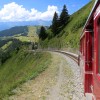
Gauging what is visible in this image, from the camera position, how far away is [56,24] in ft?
403

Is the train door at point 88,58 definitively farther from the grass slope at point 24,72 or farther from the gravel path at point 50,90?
the grass slope at point 24,72

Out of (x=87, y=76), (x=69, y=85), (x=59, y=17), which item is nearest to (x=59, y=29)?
(x=59, y=17)

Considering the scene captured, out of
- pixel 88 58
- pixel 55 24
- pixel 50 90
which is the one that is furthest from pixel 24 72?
pixel 55 24

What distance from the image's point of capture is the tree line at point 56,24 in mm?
122250

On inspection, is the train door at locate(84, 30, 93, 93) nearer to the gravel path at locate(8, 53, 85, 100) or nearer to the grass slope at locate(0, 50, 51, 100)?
the gravel path at locate(8, 53, 85, 100)

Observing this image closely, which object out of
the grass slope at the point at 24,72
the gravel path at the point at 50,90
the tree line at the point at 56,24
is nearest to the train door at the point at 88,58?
the gravel path at the point at 50,90

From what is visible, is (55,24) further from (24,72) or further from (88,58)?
(88,58)

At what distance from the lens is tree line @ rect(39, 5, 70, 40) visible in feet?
401

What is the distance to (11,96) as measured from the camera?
52.2ft

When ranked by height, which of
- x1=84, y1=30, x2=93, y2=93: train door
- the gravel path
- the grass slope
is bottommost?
the grass slope

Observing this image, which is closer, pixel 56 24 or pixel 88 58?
pixel 88 58

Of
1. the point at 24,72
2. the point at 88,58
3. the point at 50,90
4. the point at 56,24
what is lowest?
the point at 24,72

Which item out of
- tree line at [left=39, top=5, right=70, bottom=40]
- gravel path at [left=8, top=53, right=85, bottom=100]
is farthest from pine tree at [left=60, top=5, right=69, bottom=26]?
gravel path at [left=8, top=53, right=85, bottom=100]

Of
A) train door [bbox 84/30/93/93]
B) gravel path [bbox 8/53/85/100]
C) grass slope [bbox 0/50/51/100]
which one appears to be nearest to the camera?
train door [bbox 84/30/93/93]
